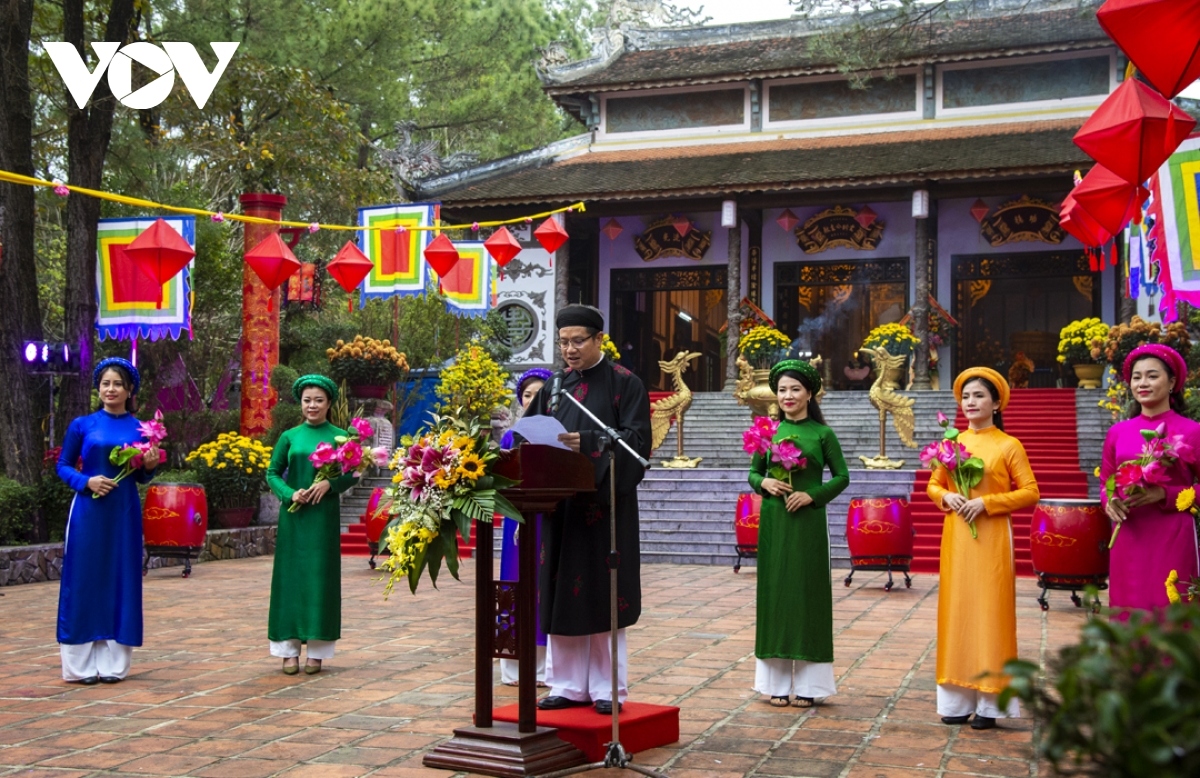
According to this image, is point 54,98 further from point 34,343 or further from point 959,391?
point 959,391

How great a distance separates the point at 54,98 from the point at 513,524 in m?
15.4

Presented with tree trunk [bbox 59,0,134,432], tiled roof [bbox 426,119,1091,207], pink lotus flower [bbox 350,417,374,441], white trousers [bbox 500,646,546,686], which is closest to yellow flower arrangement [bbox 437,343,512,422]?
tiled roof [bbox 426,119,1091,207]

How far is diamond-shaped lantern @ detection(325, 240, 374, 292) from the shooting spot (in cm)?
1261

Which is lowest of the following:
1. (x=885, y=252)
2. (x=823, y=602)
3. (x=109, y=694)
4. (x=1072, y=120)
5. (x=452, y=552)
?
(x=109, y=694)

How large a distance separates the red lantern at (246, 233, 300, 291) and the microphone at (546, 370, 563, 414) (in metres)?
6.21

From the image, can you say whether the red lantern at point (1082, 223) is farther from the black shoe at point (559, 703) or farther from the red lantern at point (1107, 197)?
the black shoe at point (559, 703)

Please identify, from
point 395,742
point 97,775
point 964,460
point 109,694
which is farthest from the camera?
point 109,694

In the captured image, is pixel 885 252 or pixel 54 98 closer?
pixel 54 98

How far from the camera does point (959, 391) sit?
5.82m

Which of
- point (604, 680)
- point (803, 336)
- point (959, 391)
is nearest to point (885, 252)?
point (803, 336)

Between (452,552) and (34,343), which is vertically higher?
(34,343)

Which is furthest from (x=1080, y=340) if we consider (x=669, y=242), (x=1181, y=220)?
(x=1181, y=220)

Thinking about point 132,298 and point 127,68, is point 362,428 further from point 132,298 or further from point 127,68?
point 127,68

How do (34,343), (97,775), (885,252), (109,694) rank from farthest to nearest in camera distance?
(885,252)
(34,343)
(109,694)
(97,775)
